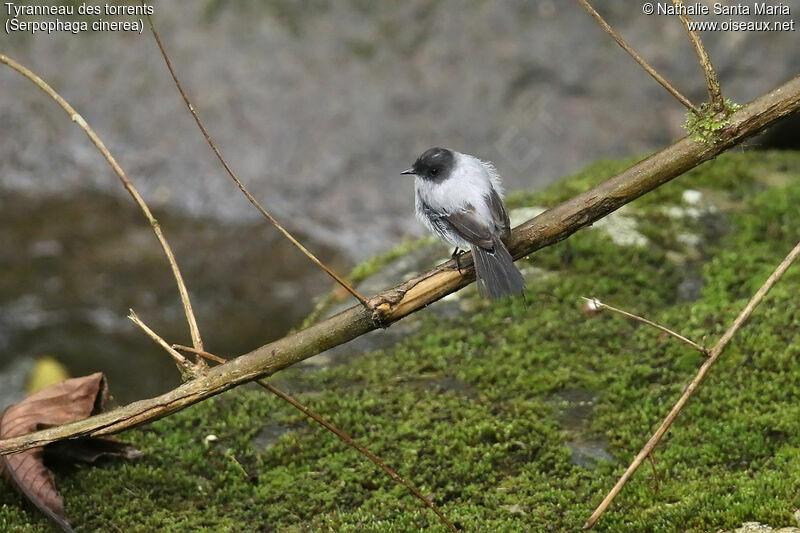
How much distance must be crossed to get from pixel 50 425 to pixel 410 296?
5.02 ft

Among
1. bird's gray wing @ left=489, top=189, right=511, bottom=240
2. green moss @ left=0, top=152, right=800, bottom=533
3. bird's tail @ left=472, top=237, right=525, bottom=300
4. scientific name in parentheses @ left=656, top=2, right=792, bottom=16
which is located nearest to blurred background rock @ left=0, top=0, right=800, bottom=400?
scientific name in parentheses @ left=656, top=2, right=792, bottom=16

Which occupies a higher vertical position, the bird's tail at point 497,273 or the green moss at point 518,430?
the bird's tail at point 497,273

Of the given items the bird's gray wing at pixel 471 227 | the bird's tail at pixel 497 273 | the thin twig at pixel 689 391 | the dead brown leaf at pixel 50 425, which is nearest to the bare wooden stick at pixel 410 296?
the bird's tail at pixel 497 273

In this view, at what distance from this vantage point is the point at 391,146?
9000mm

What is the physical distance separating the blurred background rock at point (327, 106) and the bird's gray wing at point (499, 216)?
4499 mm

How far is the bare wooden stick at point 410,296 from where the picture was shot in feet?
9.41

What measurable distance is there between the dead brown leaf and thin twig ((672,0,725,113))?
2.59 meters

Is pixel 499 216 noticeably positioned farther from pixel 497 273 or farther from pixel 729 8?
pixel 729 8

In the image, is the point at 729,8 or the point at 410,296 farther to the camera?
the point at 729,8

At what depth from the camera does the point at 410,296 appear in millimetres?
3029

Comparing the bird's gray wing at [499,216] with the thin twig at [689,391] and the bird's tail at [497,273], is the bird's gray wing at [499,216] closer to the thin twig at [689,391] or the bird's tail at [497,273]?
the bird's tail at [497,273]

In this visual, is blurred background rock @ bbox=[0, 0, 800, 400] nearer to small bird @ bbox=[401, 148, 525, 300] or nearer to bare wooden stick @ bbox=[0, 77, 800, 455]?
small bird @ bbox=[401, 148, 525, 300]

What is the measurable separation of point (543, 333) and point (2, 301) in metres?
4.96

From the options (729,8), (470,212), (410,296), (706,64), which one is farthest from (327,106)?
(706,64)
